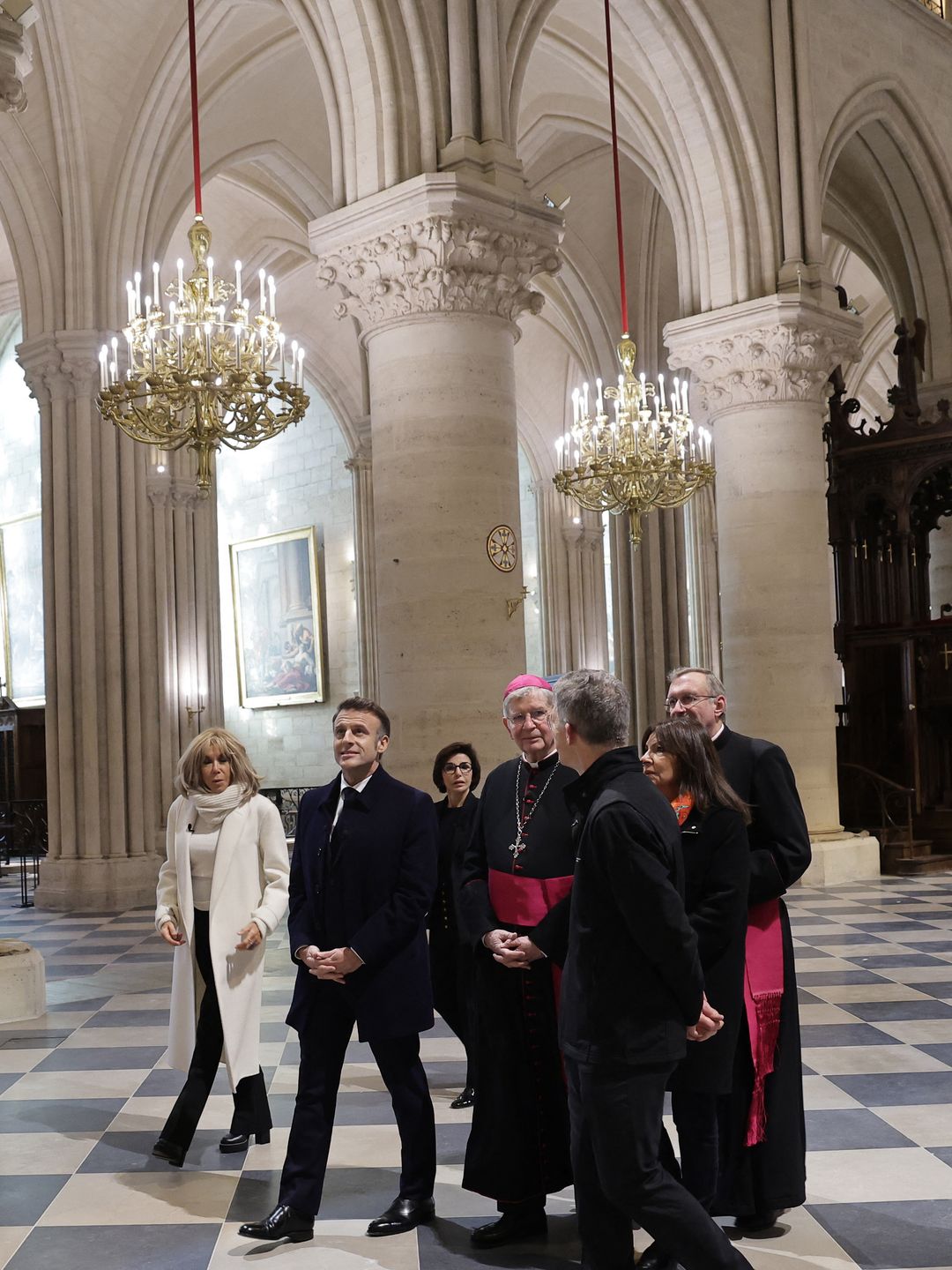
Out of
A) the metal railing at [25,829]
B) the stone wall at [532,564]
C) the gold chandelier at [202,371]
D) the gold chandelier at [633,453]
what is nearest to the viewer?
the gold chandelier at [202,371]

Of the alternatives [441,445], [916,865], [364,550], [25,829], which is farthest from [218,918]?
[364,550]

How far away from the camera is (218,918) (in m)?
4.37

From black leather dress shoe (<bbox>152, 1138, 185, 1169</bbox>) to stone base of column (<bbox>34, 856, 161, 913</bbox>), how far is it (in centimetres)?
817

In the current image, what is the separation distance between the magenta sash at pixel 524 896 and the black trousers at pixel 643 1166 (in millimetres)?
628

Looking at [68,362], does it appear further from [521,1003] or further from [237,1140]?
[521,1003]

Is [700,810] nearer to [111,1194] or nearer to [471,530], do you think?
[111,1194]

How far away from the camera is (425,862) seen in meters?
3.79

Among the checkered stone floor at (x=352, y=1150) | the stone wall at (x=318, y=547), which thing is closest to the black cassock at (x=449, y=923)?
the checkered stone floor at (x=352, y=1150)

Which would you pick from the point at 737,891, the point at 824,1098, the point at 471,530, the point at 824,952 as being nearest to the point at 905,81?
the point at 471,530

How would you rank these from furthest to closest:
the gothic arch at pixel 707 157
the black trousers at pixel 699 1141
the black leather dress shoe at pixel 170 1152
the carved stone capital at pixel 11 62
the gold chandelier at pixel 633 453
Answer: the gold chandelier at pixel 633 453 → the gothic arch at pixel 707 157 → the carved stone capital at pixel 11 62 → the black leather dress shoe at pixel 170 1152 → the black trousers at pixel 699 1141

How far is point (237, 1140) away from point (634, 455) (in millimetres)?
8779

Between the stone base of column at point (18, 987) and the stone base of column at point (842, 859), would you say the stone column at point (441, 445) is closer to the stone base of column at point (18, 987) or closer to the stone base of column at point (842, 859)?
the stone base of column at point (18, 987)

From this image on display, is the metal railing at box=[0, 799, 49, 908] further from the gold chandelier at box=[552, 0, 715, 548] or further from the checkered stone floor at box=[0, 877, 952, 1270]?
the checkered stone floor at box=[0, 877, 952, 1270]

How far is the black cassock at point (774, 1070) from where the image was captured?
3.56 metres
